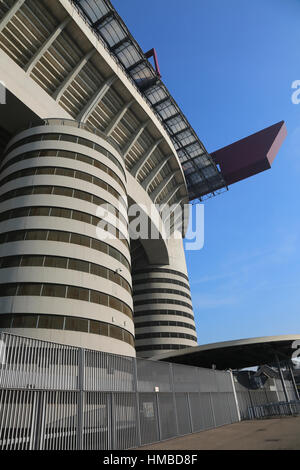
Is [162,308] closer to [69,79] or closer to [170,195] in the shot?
[170,195]

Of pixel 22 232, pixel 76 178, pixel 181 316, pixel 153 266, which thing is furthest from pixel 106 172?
pixel 181 316

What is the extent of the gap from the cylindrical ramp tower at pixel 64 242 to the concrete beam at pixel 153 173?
1577 cm

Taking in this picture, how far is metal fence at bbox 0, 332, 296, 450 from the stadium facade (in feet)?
29.3

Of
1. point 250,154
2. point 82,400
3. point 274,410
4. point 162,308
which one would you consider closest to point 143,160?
point 250,154

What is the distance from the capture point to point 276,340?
2936cm

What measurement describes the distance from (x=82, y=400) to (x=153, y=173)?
42436 millimetres

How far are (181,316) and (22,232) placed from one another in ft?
142

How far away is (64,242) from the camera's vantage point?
25.8 meters

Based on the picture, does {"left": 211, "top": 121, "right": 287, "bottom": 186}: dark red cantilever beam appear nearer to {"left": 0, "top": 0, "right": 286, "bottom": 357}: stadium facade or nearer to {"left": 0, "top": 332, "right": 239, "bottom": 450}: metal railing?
{"left": 0, "top": 0, "right": 286, "bottom": 357}: stadium facade

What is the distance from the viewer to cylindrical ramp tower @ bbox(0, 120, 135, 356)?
22703 mm

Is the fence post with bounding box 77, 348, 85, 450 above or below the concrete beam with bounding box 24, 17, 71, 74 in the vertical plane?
below

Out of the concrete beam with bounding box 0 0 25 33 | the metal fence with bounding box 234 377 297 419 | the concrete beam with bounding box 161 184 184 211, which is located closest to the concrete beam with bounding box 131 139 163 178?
the concrete beam with bounding box 161 184 184 211

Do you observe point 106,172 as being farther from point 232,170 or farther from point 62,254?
point 232,170
